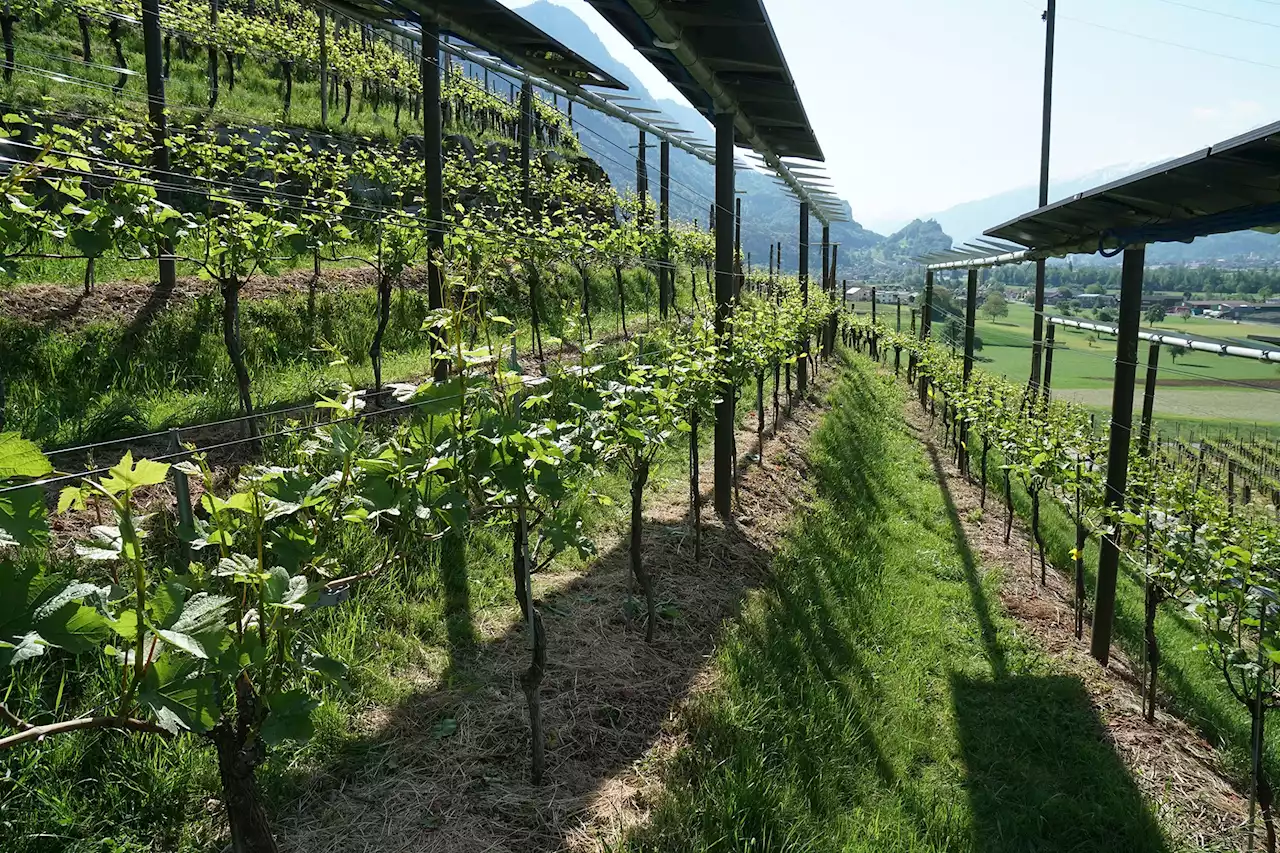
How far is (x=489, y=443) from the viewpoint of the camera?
257 centimetres

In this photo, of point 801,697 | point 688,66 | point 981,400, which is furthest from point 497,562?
point 981,400

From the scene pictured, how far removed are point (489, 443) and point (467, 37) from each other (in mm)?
4749

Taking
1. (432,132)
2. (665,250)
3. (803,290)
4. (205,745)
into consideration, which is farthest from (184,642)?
(803,290)

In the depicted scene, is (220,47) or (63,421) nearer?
(63,421)

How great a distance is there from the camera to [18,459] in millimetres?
1396

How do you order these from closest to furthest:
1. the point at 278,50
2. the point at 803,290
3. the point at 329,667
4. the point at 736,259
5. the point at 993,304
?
the point at 329,667
the point at 736,259
the point at 803,290
the point at 278,50
the point at 993,304

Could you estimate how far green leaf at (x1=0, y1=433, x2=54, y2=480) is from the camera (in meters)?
1.38

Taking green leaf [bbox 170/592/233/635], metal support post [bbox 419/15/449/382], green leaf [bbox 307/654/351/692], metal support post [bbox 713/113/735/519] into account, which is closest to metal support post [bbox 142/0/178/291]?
metal support post [bbox 419/15/449/382]

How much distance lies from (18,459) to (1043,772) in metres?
5.16

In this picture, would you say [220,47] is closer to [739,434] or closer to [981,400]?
[739,434]

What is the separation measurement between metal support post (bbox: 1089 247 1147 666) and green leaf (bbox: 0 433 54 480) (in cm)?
595

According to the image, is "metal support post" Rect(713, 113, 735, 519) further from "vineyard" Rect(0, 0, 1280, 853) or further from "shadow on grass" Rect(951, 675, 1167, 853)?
"shadow on grass" Rect(951, 675, 1167, 853)

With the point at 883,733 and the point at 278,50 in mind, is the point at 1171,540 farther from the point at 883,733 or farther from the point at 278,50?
the point at 278,50

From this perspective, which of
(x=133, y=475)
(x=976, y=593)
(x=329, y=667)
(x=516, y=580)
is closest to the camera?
(x=133, y=475)
